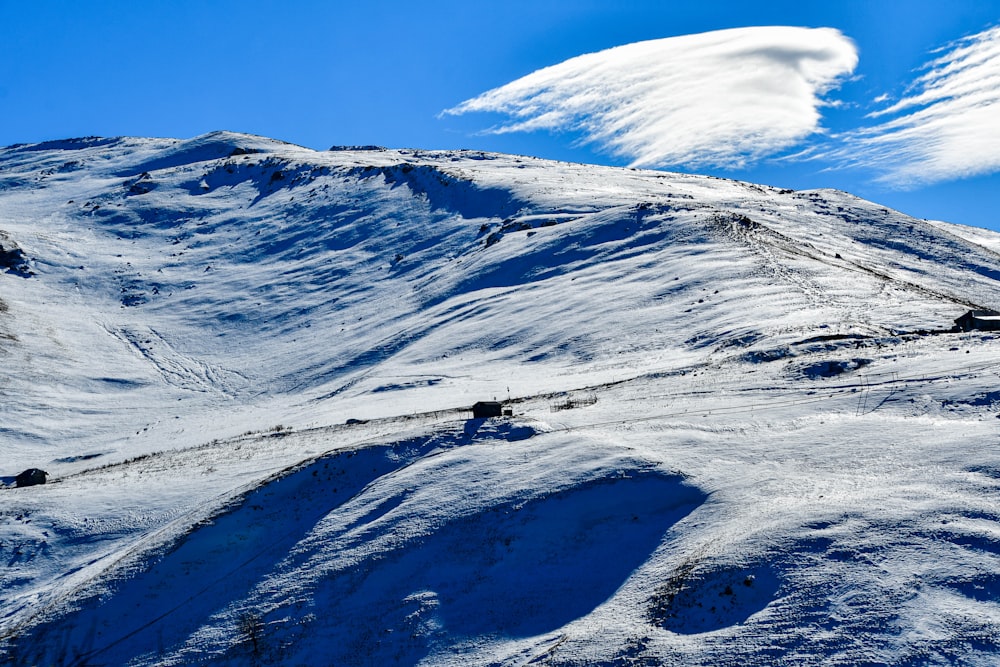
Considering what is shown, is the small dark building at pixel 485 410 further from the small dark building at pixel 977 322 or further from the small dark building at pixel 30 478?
the small dark building at pixel 977 322

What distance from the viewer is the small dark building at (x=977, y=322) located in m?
32.2

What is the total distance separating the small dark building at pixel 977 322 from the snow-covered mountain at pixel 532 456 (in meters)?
1.30

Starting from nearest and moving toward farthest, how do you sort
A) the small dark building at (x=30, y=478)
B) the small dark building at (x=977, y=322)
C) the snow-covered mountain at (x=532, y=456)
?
the snow-covered mountain at (x=532, y=456), the small dark building at (x=977, y=322), the small dark building at (x=30, y=478)

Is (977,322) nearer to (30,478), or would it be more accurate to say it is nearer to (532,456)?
(532,456)

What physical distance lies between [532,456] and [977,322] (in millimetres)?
19179

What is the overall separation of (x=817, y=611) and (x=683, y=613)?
103 inches

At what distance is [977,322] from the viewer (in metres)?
32.5

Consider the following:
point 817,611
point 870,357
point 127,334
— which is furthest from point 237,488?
point 127,334

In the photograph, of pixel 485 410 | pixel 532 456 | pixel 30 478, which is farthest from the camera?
pixel 30 478

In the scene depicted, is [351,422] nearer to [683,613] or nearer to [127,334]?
[683,613]

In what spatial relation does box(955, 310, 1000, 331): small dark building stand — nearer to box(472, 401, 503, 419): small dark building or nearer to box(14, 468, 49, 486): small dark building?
box(472, 401, 503, 419): small dark building

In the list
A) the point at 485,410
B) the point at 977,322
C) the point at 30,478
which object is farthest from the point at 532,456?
the point at 30,478

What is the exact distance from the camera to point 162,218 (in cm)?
8156

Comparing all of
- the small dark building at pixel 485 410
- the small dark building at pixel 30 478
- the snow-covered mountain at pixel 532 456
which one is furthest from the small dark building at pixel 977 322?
the small dark building at pixel 30 478
